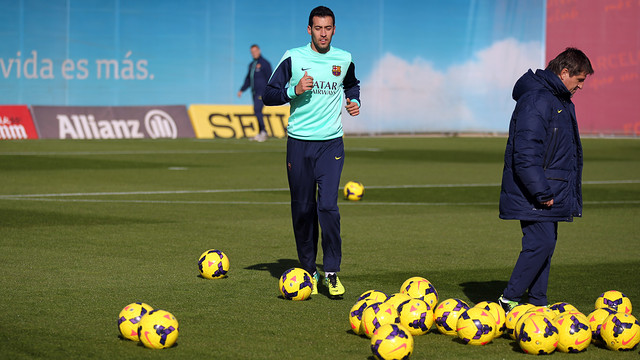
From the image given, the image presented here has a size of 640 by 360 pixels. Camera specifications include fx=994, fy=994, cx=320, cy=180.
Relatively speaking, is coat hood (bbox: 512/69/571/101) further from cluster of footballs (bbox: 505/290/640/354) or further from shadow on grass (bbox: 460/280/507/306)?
shadow on grass (bbox: 460/280/507/306)

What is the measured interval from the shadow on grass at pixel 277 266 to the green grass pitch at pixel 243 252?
0.04m

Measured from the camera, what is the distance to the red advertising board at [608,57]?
42.1 metres

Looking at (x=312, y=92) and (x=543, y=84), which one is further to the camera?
(x=312, y=92)

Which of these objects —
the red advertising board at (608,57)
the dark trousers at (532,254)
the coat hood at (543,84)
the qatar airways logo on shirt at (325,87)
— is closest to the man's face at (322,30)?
the qatar airways logo on shirt at (325,87)

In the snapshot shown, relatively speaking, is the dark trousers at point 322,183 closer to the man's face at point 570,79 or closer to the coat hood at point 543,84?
the coat hood at point 543,84

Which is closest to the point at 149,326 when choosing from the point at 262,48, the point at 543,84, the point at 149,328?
the point at 149,328

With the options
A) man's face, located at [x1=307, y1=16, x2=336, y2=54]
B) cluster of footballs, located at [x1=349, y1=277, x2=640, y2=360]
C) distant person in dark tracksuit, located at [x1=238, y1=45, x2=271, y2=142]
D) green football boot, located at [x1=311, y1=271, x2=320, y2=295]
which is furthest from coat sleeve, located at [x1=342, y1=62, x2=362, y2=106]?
distant person in dark tracksuit, located at [x1=238, y1=45, x2=271, y2=142]

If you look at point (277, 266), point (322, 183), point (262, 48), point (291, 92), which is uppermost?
point (262, 48)

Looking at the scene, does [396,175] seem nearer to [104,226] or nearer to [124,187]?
[124,187]

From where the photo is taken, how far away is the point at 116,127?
35344 mm

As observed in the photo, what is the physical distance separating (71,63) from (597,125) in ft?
72.3

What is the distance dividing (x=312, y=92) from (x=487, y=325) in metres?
2.78

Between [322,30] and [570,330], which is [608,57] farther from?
[570,330]

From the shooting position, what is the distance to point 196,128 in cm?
3641
